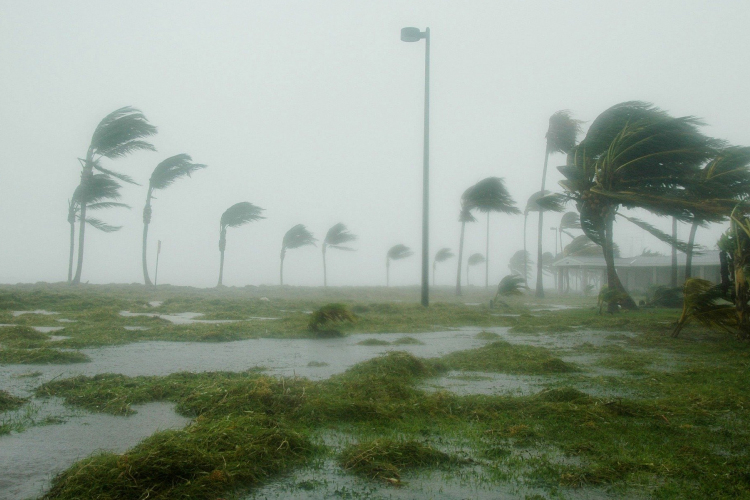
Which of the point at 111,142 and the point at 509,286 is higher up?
the point at 111,142

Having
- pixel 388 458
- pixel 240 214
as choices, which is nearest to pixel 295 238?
pixel 240 214

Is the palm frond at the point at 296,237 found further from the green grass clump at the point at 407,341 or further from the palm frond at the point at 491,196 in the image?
the green grass clump at the point at 407,341

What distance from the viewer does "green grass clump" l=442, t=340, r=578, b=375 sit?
7.28 metres

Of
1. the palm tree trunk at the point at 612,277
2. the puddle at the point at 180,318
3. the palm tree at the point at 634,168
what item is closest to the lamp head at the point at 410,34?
the palm tree at the point at 634,168

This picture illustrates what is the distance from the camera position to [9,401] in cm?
495

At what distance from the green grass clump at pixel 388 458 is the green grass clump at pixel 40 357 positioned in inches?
208

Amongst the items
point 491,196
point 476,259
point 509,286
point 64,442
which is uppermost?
point 491,196

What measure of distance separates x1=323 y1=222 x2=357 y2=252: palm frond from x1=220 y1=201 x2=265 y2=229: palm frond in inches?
561

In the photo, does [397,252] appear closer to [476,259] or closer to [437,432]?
[476,259]

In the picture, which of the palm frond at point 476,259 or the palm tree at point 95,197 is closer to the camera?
the palm tree at point 95,197

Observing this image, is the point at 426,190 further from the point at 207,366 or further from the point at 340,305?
the point at 207,366

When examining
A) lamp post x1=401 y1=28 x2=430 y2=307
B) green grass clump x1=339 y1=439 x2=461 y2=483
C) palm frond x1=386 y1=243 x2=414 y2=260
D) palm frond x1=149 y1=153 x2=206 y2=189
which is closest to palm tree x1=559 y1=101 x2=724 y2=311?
lamp post x1=401 y1=28 x2=430 y2=307

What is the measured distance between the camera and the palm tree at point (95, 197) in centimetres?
2798

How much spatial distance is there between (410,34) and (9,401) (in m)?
15.6
